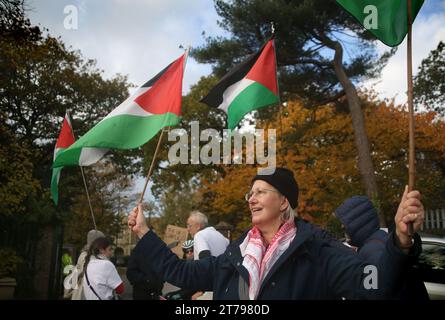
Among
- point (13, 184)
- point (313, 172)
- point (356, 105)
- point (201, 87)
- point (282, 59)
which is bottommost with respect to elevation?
point (13, 184)

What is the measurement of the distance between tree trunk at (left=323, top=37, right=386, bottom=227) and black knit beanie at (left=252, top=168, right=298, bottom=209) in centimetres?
1234

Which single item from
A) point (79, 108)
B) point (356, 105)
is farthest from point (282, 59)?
point (79, 108)

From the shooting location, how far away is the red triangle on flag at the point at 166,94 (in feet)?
14.0

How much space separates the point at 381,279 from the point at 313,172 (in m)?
16.7

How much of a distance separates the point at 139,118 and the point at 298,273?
7.84 feet

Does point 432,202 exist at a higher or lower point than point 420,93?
lower

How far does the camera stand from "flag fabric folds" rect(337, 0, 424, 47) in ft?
8.85

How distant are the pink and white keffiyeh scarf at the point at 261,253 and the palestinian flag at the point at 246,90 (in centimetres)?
290

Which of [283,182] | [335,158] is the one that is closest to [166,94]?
[283,182]

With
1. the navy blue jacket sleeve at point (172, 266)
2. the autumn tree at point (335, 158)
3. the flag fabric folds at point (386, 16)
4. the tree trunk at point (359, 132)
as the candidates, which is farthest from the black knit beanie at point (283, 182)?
the autumn tree at point (335, 158)

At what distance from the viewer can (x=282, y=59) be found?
16109mm

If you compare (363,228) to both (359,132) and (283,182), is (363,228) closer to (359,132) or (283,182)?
(283,182)
